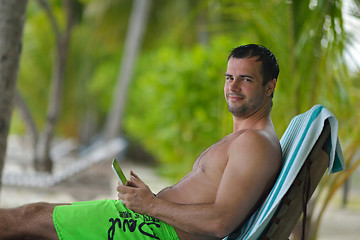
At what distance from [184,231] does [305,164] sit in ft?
1.59

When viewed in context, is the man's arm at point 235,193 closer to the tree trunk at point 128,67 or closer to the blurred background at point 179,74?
the blurred background at point 179,74

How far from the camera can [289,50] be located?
3.27 m

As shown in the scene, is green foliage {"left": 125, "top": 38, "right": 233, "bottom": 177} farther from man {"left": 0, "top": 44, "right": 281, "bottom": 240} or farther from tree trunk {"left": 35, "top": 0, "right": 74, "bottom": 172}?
man {"left": 0, "top": 44, "right": 281, "bottom": 240}

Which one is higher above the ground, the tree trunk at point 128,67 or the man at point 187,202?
the tree trunk at point 128,67

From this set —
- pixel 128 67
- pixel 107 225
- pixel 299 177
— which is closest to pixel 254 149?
pixel 299 177

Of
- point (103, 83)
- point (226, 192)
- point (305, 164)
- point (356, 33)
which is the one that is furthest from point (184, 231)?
point (103, 83)

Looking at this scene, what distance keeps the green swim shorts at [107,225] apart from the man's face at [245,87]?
0.51 m

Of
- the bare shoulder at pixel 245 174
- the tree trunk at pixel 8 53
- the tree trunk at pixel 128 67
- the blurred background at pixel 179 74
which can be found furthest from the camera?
the tree trunk at pixel 128 67

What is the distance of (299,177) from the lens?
1698 mm

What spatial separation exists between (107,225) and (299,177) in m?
0.70

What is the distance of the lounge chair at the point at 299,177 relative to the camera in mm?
1675

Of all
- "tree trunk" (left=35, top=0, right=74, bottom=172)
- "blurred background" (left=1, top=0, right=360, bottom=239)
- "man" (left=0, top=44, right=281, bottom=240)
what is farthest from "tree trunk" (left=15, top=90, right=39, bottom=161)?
"man" (left=0, top=44, right=281, bottom=240)

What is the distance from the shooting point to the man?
5.57 feet

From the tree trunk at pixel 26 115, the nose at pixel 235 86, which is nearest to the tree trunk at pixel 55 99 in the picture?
the tree trunk at pixel 26 115
